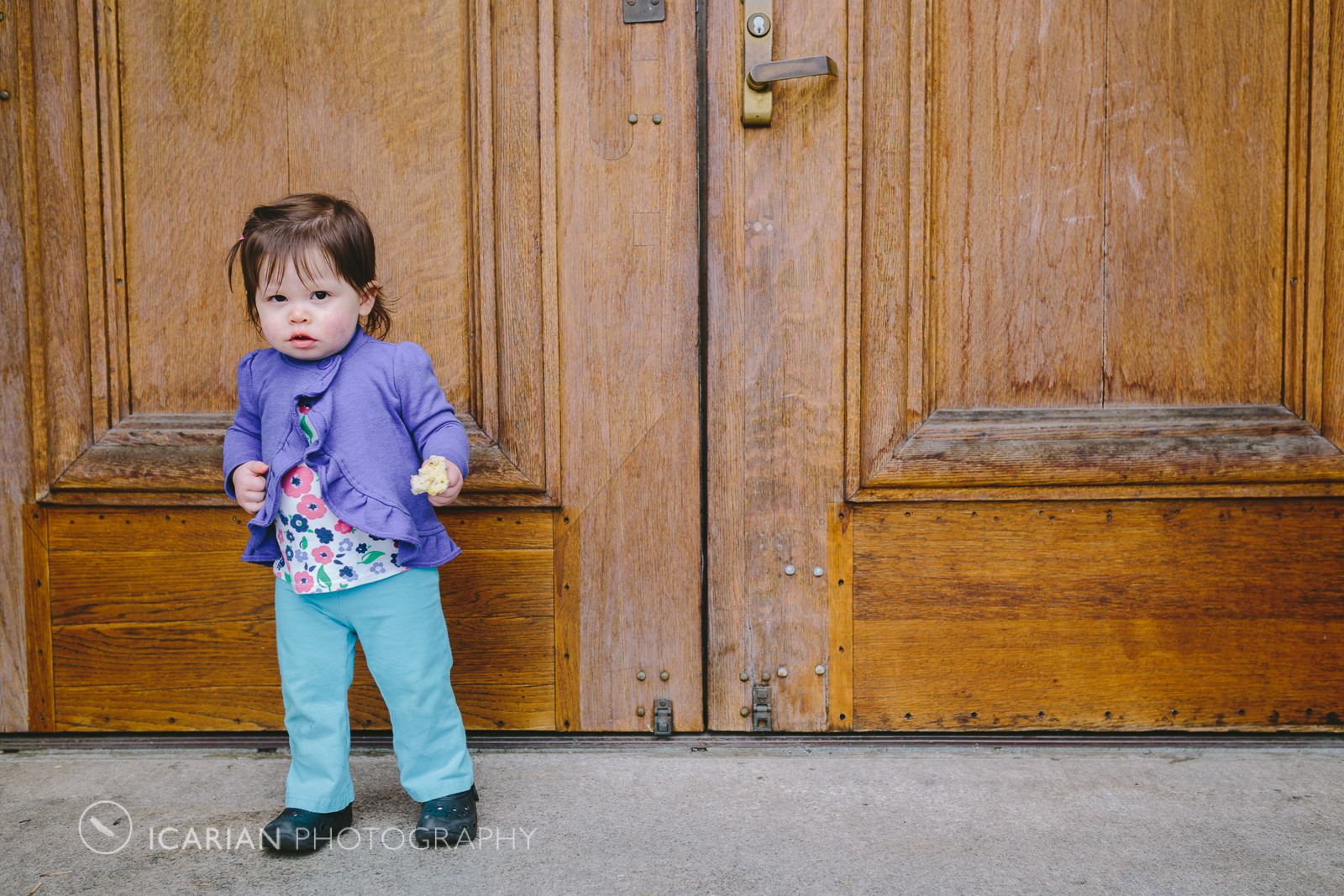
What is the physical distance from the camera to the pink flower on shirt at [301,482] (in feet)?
4.06

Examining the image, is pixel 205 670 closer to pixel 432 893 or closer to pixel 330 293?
pixel 432 893

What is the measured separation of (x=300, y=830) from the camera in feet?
4.10

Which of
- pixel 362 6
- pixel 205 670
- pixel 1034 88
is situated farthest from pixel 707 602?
pixel 362 6

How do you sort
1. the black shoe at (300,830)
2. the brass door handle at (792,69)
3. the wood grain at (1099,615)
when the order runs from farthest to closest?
1. the wood grain at (1099,615)
2. the brass door handle at (792,69)
3. the black shoe at (300,830)

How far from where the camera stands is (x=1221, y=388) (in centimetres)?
160

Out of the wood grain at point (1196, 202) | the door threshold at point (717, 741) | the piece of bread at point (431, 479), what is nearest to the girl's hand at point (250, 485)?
the piece of bread at point (431, 479)

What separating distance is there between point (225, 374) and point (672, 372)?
86cm

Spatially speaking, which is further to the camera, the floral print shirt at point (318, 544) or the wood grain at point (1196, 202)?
the wood grain at point (1196, 202)

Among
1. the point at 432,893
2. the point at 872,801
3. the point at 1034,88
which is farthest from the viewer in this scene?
the point at 1034,88

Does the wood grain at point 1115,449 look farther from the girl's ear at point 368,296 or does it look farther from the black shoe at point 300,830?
the black shoe at point 300,830

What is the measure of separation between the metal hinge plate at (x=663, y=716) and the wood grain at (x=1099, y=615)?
14.5 inches

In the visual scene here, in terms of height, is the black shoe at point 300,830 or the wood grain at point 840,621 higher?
the wood grain at point 840,621

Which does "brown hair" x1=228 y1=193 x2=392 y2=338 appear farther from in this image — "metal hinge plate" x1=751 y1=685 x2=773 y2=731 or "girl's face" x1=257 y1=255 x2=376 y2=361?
"metal hinge plate" x1=751 y1=685 x2=773 y2=731

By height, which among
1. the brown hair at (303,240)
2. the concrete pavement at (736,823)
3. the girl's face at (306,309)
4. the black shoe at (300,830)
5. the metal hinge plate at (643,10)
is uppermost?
the metal hinge plate at (643,10)
